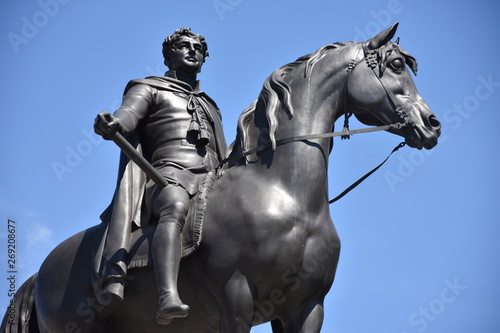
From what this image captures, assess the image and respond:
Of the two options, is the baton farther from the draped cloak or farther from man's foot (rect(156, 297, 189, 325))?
man's foot (rect(156, 297, 189, 325))

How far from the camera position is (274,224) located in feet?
31.0

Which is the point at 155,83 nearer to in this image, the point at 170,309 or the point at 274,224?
the point at 274,224

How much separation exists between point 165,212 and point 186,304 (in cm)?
100

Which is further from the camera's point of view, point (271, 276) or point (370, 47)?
point (370, 47)

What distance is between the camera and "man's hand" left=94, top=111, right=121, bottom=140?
9.92m

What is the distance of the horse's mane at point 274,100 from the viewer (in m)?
10.2

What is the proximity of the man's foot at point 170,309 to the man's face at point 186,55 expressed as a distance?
343 cm

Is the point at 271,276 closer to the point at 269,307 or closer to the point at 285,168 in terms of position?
the point at 269,307

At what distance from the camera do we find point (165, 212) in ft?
32.6

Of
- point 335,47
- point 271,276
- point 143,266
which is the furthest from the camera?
point 335,47

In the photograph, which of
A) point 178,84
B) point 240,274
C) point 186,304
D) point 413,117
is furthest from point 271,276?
point 178,84

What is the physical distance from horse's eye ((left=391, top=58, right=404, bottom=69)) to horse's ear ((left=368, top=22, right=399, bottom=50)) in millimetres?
263

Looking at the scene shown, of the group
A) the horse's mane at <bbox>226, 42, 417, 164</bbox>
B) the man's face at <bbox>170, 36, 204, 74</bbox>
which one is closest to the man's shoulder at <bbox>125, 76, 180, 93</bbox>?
the man's face at <bbox>170, 36, 204, 74</bbox>

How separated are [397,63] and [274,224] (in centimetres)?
244
